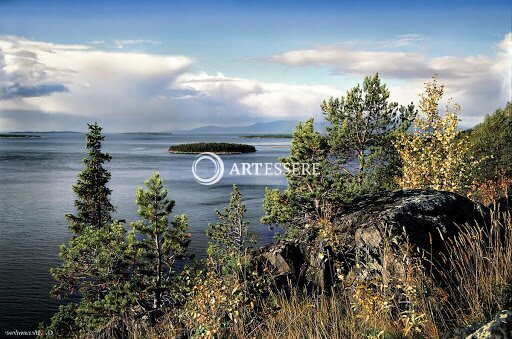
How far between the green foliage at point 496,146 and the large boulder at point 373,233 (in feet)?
157

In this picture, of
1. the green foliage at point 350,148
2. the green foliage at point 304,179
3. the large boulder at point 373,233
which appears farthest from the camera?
the green foliage at point 350,148

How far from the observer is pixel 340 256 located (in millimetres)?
8844

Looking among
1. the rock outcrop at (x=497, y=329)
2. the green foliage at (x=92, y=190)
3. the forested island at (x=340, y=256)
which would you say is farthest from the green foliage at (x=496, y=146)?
the rock outcrop at (x=497, y=329)

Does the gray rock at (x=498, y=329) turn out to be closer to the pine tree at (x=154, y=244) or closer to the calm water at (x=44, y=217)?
the pine tree at (x=154, y=244)

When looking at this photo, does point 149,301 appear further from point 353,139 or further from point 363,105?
point 363,105

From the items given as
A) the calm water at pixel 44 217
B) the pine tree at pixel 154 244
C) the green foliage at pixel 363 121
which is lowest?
the calm water at pixel 44 217

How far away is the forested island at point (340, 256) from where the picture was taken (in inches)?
204

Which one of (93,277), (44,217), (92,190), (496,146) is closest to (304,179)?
(93,277)

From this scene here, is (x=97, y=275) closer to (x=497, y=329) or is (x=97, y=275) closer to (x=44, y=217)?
(x=497, y=329)

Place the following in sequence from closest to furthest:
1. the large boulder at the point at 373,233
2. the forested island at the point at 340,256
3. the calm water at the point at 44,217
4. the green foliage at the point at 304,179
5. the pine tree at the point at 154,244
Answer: the forested island at the point at 340,256 → the large boulder at the point at 373,233 → the pine tree at the point at 154,244 → the green foliage at the point at 304,179 → the calm water at the point at 44,217

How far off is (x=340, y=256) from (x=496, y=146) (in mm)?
53908

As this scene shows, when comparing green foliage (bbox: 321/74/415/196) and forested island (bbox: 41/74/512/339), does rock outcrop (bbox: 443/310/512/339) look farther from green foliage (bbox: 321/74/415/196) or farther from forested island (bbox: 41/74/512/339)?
green foliage (bbox: 321/74/415/196)

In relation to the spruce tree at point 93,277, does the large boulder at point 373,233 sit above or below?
above

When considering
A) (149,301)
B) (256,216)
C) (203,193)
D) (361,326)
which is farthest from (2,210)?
(361,326)
